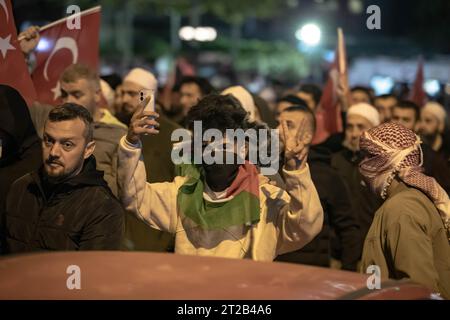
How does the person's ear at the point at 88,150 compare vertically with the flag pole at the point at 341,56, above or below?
below

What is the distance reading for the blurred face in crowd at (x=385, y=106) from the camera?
39.4 ft

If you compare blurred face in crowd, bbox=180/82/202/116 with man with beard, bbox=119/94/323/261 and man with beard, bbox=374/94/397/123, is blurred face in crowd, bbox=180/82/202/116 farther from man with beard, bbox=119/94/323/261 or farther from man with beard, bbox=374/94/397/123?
man with beard, bbox=119/94/323/261

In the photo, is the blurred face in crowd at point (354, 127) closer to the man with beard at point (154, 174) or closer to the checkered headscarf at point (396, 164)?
the man with beard at point (154, 174)

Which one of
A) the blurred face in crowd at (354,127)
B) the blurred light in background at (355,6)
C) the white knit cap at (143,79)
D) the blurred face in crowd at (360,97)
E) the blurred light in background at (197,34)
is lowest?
the blurred face in crowd at (354,127)

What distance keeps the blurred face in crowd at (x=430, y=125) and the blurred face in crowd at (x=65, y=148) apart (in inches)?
294

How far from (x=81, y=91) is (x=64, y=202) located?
102 inches

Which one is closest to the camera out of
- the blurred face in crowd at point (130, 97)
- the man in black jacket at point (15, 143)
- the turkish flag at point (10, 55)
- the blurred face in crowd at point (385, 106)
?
the man in black jacket at point (15, 143)

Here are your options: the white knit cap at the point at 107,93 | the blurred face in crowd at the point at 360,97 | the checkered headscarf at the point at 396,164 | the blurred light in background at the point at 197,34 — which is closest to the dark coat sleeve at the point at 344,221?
the checkered headscarf at the point at 396,164

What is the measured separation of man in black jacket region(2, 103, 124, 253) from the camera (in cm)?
524

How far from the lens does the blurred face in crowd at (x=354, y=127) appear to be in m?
9.99

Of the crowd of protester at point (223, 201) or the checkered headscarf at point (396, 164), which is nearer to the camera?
the crowd of protester at point (223, 201)

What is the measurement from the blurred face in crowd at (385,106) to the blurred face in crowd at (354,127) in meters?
1.67

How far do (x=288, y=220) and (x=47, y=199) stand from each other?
47.5 inches

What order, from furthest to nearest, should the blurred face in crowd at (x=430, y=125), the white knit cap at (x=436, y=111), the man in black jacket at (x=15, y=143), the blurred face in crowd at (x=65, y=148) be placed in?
the white knit cap at (x=436, y=111)
the blurred face in crowd at (x=430, y=125)
the man in black jacket at (x=15, y=143)
the blurred face in crowd at (x=65, y=148)
